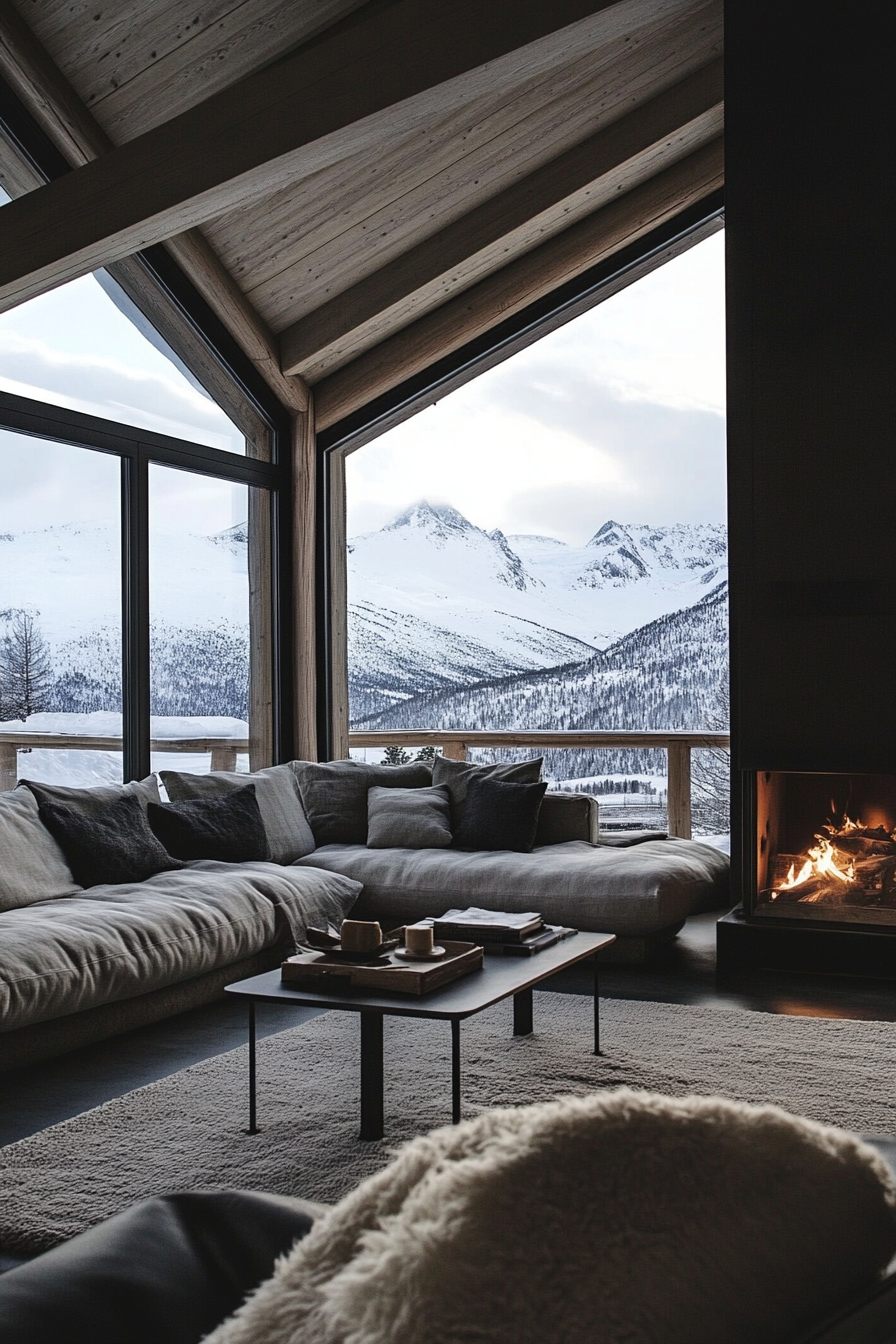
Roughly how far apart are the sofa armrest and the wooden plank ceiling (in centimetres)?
273

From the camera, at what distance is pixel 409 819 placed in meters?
5.71

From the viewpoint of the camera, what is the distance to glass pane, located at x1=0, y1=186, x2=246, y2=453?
518 centimetres

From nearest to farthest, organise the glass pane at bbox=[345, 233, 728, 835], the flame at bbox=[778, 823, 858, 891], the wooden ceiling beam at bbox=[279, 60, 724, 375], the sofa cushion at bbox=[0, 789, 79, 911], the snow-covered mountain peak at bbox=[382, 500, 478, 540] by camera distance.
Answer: the sofa cushion at bbox=[0, 789, 79, 911], the flame at bbox=[778, 823, 858, 891], the wooden ceiling beam at bbox=[279, 60, 724, 375], the glass pane at bbox=[345, 233, 728, 835], the snow-covered mountain peak at bbox=[382, 500, 478, 540]

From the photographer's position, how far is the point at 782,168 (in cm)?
485

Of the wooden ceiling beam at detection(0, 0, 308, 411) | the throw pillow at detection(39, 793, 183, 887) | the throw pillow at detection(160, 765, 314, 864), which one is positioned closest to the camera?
the throw pillow at detection(39, 793, 183, 887)

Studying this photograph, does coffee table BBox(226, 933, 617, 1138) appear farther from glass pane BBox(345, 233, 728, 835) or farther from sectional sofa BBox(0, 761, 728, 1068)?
glass pane BBox(345, 233, 728, 835)

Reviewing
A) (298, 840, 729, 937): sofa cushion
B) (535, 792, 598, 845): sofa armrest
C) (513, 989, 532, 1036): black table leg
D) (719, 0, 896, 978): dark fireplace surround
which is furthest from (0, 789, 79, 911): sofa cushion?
(719, 0, 896, 978): dark fireplace surround

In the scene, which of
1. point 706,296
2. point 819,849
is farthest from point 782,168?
point 819,849

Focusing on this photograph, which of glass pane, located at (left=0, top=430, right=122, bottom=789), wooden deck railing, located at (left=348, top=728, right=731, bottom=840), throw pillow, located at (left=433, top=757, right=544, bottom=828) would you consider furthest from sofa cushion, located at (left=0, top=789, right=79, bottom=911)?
wooden deck railing, located at (left=348, top=728, right=731, bottom=840)

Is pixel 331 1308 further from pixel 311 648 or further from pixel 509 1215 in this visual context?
pixel 311 648

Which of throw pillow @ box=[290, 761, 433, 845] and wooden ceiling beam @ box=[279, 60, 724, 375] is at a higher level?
wooden ceiling beam @ box=[279, 60, 724, 375]

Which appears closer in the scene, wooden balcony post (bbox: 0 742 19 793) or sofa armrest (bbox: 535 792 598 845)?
wooden balcony post (bbox: 0 742 19 793)

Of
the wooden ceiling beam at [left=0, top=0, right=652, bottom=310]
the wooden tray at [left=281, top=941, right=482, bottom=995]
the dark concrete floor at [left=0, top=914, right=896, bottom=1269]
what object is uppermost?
the wooden ceiling beam at [left=0, top=0, right=652, bottom=310]

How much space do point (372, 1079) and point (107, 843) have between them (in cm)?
215
